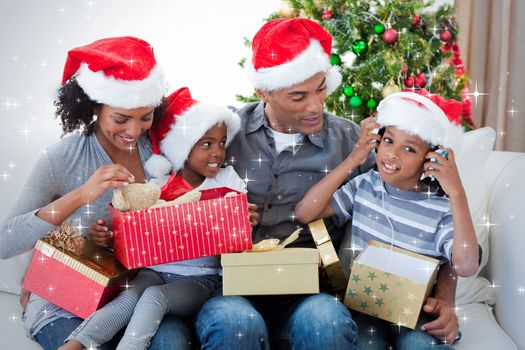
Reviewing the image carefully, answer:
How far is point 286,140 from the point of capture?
194 centimetres

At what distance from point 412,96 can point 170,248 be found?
30.8 inches

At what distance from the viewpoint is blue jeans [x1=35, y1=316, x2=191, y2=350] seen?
56.7 inches

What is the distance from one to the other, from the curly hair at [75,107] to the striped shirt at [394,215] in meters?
0.77

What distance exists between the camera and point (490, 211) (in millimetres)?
1966

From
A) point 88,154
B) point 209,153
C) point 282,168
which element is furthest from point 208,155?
point 88,154

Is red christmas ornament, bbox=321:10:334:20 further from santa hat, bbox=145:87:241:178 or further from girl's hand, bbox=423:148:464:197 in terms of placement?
girl's hand, bbox=423:148:464:197

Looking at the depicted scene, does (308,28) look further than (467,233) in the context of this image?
Yes

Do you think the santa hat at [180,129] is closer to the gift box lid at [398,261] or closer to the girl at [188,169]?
the girl at [188,169]

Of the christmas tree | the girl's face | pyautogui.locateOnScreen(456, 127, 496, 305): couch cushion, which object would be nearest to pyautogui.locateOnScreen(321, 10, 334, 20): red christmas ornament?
the christmas tree

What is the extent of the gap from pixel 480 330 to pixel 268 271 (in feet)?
2.22

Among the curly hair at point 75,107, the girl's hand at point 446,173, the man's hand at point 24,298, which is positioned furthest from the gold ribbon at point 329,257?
the man's hand at point 24,298

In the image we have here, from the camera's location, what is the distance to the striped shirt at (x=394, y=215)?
5.49 ft

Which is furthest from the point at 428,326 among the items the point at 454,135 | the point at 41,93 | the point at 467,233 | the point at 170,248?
the point at 41,93

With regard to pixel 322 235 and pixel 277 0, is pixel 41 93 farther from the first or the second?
pixel 322 235
